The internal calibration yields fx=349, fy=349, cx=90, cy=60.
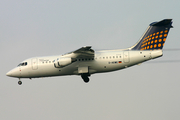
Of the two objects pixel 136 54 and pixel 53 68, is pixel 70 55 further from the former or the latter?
pixel 136 54

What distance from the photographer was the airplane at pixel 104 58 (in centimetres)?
2880

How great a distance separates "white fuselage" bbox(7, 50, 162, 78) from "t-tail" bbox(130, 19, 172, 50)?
0.57 metres

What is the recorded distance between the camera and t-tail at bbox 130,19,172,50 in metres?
29.0

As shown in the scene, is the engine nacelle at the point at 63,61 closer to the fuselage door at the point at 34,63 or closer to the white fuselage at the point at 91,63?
the white fuselage at the point at 91,63

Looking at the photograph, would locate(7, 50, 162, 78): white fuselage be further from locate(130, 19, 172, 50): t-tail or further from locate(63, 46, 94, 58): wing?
locate(130, 19, 172, 50): t-tail

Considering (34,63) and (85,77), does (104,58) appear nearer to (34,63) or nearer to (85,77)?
(85,77)

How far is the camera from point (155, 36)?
29.4 metres

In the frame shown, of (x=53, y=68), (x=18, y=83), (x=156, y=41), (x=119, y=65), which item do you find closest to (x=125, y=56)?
(x=119, y=65)

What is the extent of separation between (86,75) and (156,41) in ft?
21.7

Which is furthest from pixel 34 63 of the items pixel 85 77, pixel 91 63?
pixel 91 63

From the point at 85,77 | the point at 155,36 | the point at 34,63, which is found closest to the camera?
the point at 155,36

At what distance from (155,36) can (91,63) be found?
584 cm

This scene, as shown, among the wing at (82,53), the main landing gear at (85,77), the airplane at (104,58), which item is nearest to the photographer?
the wing at (82,53)

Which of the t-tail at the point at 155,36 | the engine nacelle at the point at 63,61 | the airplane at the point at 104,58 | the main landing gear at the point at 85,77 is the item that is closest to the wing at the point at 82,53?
the airplane at the point at 104,58
